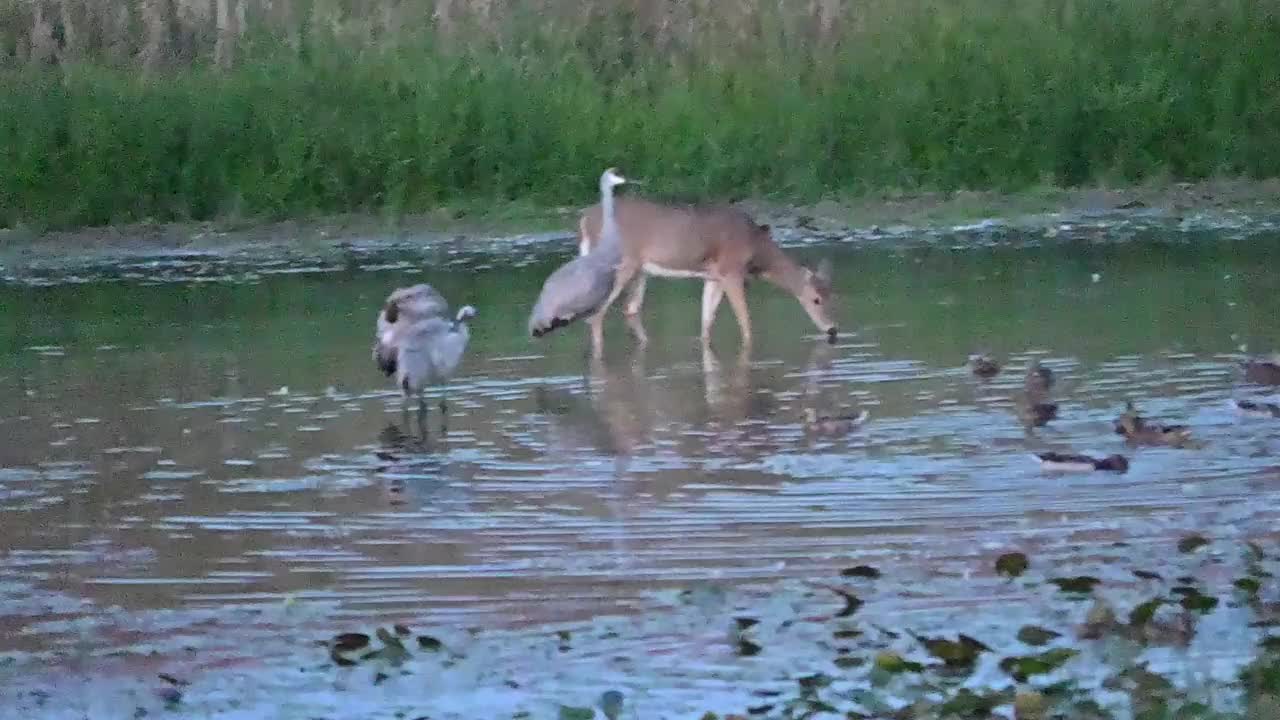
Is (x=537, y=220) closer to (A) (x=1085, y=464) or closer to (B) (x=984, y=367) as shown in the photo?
(B) (x=984, y=367)

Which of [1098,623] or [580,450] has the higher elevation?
[1098,623]

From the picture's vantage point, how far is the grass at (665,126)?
2231 cm

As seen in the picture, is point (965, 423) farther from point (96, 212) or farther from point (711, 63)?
point (711, 63)

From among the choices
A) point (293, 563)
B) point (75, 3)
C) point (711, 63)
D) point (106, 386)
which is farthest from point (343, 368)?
point (75, 3)

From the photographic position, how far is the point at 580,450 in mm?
10875

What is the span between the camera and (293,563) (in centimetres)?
860

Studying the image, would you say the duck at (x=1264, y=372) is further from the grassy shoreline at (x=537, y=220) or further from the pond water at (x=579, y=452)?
the grassy shoreline at (x=537, y=220)

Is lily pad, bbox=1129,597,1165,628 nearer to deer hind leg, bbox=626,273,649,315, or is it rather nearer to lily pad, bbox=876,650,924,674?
lily pad, bbox=876,650,924,674

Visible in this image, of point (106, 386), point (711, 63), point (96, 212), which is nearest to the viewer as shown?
point (106, 386)

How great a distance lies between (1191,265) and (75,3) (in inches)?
586

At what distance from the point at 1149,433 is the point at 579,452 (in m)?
2.62

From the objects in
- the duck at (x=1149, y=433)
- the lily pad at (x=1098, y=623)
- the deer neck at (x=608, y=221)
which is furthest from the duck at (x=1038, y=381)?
the lily pad at (x=1098, y=623)

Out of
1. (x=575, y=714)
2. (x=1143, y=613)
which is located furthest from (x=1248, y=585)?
(x=575, y=714)

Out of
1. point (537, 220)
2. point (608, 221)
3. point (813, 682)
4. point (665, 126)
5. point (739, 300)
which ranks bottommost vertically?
point (537, 220)
